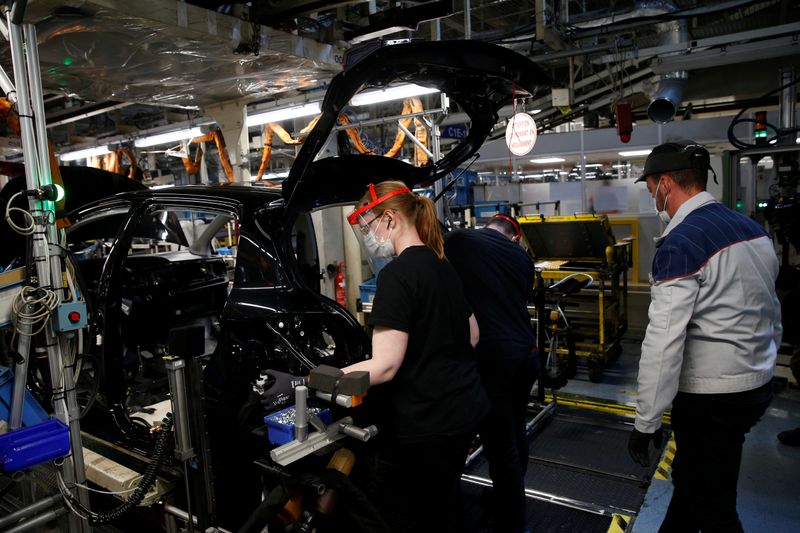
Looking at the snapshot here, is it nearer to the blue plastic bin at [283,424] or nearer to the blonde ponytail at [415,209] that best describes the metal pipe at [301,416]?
the blue plastic bin at [283,424]

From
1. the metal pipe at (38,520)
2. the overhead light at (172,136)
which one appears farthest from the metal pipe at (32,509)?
the overhead light at (172,136)

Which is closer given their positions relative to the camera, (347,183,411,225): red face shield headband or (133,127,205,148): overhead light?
(347,183,411,225): red face shield headband

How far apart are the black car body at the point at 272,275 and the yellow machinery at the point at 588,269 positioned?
3.29 metres

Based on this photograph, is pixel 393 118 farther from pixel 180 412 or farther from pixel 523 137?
pixel 180 412

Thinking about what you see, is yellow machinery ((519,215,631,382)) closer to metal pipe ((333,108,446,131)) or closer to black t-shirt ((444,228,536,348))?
metal pipe ((333,108,446,131))

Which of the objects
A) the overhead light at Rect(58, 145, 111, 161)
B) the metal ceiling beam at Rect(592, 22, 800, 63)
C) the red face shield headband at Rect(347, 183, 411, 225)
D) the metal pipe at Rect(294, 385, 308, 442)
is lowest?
the metal pipe at Rect(294, 385, 308, 442)

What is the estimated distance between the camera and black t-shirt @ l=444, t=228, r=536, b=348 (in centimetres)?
266

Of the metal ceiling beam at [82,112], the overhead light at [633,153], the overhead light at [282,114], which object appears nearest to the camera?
the overhead light at [282,114]

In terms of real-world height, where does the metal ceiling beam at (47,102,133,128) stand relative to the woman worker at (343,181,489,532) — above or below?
above

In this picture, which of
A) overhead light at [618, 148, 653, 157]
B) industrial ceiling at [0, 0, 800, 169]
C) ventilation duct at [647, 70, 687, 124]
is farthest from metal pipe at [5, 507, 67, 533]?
overhead light at [618, 148, 653, 157]

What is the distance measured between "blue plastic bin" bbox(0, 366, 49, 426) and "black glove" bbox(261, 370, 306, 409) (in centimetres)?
106

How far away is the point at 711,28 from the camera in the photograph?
826 cm

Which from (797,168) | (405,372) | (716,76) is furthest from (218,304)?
(716,76)

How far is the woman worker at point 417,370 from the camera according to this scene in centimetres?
192
